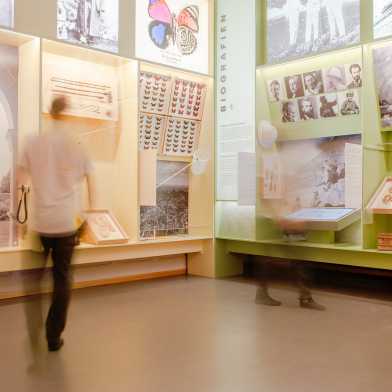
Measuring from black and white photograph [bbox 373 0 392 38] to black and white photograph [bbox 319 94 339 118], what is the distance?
2.63 feet

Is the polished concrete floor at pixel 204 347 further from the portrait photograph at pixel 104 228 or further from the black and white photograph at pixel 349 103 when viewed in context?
the black and white photograph at pixel 349 103

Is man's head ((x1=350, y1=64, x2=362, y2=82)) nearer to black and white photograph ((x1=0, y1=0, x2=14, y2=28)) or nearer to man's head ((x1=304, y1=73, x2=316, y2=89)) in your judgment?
man's head ((x1=304, y1=73, x2=316, y2=89))

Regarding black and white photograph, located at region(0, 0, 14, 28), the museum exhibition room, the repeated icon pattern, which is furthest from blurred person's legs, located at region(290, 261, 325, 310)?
black and white photograph, located at region(0, 0, 14, 28)

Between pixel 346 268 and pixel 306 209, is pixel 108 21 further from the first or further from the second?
pixel 346 268

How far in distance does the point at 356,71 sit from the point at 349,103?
0.34 meters

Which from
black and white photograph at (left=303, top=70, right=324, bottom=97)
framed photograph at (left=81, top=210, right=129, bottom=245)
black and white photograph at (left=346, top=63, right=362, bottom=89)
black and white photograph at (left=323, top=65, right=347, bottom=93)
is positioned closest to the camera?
framed photograph at (left=81, top=210, right=129, bottom=245)

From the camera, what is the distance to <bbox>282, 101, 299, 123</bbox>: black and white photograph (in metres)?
5.65

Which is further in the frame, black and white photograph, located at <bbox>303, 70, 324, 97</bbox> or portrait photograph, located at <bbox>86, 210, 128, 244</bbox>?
black and white photograph, located at <bbox>303, 70, 324, 97</bbox>

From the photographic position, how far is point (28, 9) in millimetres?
4469

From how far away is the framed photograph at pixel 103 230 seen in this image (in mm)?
4988

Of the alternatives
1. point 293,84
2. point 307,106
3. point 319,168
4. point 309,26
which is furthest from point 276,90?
point 319,168

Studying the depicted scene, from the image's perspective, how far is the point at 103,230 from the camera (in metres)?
5.11

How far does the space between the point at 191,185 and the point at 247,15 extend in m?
1.97

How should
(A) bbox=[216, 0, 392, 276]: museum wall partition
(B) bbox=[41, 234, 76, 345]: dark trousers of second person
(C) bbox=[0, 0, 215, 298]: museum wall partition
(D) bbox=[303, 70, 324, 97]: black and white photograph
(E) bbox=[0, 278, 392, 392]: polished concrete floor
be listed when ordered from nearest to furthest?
(E) bbox=[0, 278, 392, 392]: polished concrete floor < (B) bbox=[41, 234, 76, 345]: dark trousers of second person < (C) bbox=[0, 0, 215, 298]: museum wall partition < (A) bbox=[216, 0, 392, 276]: museum wall partition < (D) bbox=[303, 70, 324, 97]: black and white photograph
